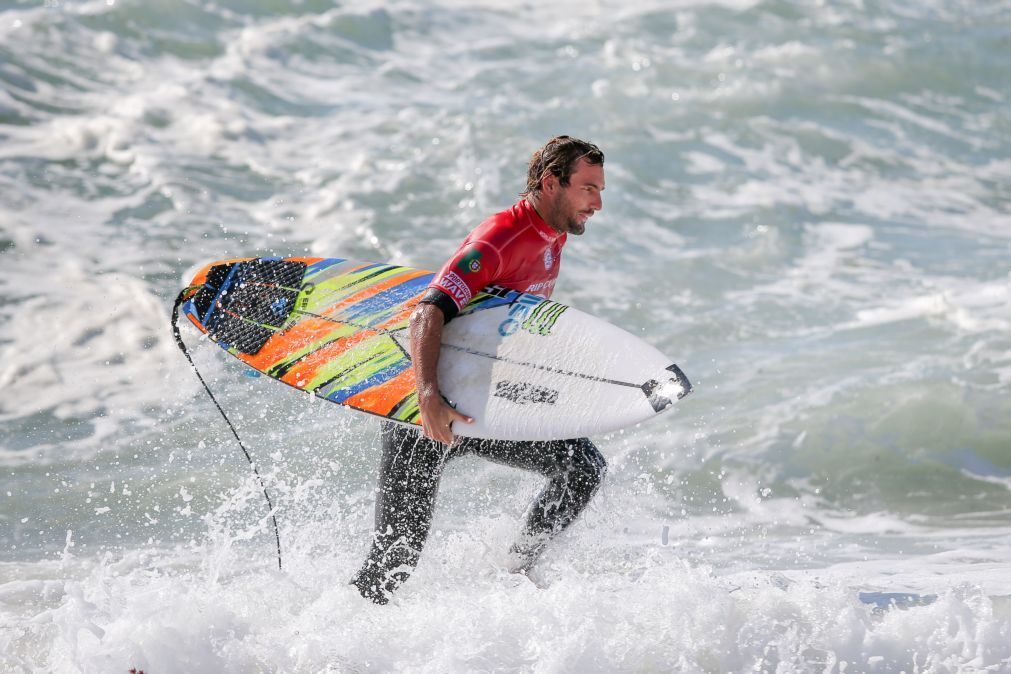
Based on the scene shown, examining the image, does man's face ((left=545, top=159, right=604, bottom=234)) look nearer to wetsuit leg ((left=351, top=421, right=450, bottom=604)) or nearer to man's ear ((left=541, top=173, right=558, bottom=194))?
man's ear ((left=541, top=173, right=558, bottom=194))

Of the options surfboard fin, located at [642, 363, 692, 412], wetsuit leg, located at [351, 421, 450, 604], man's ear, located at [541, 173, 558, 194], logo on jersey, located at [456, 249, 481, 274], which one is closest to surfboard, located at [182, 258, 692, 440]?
surfboard fin, located at [642, 363, 692, 412]

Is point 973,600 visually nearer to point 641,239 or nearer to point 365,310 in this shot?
point 365,310

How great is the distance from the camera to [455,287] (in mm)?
3689

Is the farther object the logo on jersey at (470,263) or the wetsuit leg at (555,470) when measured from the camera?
the wetsuit leg at (555,470)

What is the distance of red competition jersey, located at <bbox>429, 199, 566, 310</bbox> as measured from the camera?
3.70m

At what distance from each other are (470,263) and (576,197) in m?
0.46

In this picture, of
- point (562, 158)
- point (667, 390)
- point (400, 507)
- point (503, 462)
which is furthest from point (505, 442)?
point (562, 158)

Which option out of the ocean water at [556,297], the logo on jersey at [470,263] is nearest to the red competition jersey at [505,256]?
the logo on jersey at [470,263]

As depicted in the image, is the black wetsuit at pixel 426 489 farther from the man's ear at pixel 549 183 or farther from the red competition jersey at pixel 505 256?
the man's ear at pixel 549 183

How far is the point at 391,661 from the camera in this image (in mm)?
3773

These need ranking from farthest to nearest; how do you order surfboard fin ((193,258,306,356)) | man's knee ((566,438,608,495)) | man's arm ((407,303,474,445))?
surfboard fin ((193,258,306,356))
man's knee ((566,438,608,495))
man's arm ((407,303,474,445))

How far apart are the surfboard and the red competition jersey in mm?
98

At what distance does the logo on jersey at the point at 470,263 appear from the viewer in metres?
3.70

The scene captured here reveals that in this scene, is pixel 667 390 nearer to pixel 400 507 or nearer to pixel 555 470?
pixel 555 470
